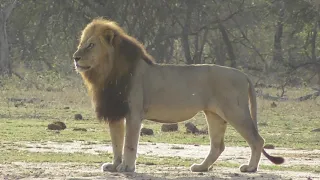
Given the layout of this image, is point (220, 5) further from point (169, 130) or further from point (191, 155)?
point (191, 155)

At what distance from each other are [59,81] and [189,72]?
17214 millimetres

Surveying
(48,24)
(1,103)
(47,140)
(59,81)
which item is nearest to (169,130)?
(47,140)

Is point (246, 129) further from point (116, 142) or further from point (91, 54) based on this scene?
point (91, 54)

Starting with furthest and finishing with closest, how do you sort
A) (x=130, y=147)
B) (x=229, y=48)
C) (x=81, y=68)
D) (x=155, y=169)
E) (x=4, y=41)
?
(x=229, y=48), (x=4, y=41), (x=155, y=169), (x=81, y=68), (x=130, y=147)

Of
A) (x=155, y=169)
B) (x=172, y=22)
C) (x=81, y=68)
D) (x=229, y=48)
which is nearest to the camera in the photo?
(x=81, y=68)

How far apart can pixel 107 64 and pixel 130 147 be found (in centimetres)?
89

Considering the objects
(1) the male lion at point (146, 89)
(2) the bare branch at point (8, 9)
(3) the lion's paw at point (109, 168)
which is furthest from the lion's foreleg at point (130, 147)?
(2) the bare branch at point (8, 9)

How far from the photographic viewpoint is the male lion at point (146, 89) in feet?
28.6

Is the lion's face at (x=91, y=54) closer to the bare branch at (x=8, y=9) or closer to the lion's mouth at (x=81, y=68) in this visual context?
the lion's mouth at (x=81, y=68)

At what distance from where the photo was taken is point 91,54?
8.75 m

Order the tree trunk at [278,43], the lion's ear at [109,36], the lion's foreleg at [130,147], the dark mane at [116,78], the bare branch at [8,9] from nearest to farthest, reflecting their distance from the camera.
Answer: the lion's foreleg at [130,147] → the dark mane at [116,78] → the lion's ear at [109,36] → the bare branch at [8,9] → the tree trunk at [278,43]

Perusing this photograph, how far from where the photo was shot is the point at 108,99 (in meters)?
8.70

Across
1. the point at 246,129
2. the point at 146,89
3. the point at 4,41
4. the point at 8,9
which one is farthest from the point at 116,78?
the point at 4,41

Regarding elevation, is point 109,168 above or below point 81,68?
below
